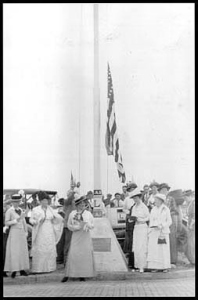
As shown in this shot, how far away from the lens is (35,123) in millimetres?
5828

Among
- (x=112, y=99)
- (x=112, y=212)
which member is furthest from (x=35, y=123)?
(x=112, y=212)

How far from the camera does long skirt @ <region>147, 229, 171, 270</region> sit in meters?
5.75

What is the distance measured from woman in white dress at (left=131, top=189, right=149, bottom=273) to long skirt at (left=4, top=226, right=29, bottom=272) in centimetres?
128

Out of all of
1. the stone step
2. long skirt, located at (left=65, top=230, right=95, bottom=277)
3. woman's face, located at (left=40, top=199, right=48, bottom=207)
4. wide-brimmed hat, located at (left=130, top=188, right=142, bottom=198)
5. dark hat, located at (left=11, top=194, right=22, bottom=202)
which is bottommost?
the stone step

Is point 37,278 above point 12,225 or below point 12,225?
below

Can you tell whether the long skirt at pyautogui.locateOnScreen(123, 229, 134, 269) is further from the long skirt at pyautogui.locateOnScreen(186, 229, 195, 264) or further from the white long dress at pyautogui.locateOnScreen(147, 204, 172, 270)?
the long skirt at pyautogui.locateOnScreen(186, 229, 195, 264)

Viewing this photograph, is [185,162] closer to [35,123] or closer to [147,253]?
[147,253]

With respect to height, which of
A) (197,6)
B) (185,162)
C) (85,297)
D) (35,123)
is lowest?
(85,297)

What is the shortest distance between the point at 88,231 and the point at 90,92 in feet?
5.34

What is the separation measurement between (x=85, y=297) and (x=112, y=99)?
7.56 ft

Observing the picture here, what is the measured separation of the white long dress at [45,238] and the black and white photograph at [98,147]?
1 cm

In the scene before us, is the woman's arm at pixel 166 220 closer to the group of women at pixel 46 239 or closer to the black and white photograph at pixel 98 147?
the black and white photograph at pixel 98 147

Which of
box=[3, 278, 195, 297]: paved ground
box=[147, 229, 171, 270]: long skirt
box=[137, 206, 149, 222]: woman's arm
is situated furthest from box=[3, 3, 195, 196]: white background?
box=[3, 278, 195, 297]: paved ground

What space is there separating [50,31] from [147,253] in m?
2.86
